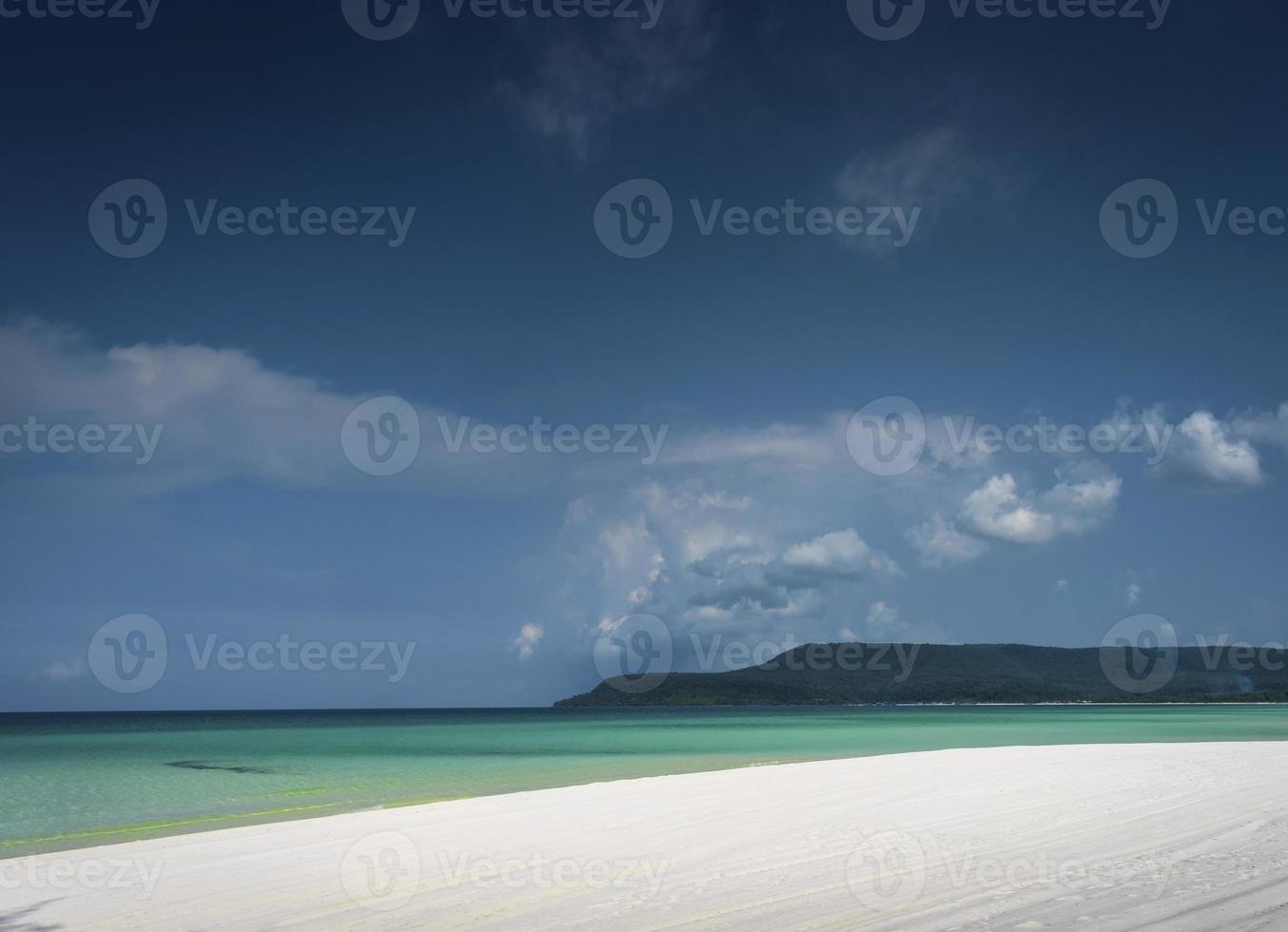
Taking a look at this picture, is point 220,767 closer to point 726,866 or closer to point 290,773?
point 290,773

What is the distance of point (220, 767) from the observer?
33.0 meters

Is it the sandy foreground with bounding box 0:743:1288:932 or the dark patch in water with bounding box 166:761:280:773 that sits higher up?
the sandy foreground with bounding box 0:743:1288:932

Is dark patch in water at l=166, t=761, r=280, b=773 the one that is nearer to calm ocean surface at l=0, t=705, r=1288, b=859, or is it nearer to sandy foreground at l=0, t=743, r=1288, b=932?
calm ocean surface at l=0, t=705, r=1288, b=859

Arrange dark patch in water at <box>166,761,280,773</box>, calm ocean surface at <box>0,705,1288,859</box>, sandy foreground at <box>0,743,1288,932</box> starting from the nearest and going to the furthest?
1. sandy foreground at <box>0,743,1288,932</box>
2. calm ocean surface at <box>0,705,1288,859</box>
3. dark patch in water at <box>166,761,280,773</box>

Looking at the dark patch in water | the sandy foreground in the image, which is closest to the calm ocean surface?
the dark patch in water

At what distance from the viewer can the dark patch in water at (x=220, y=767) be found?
30.9 m

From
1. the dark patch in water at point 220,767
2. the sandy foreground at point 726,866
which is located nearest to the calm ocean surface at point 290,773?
the dark patch in water at point 220,767

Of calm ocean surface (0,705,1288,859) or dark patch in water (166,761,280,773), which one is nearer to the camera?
calm ocean surface (0,705,1288,859)

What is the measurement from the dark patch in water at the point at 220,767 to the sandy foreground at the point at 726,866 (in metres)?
17.6

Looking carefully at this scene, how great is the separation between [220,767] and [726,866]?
1138 inches

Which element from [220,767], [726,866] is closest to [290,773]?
[220,767]

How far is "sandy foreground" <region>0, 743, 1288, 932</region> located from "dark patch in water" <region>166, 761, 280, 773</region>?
17.6 meters

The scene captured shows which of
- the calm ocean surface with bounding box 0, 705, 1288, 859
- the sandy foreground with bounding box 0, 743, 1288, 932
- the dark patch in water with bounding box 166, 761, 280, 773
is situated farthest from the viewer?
the dark patch in water with bounding box 166, 761, 280, 773

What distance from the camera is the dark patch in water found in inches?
1217
